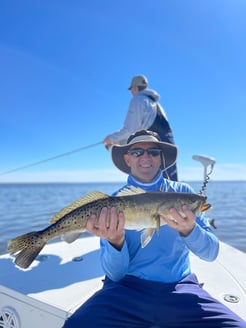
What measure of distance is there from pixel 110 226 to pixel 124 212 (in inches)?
7.3

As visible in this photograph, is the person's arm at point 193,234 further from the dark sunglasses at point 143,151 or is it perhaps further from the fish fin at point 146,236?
the dark sunglasses at point 143,151

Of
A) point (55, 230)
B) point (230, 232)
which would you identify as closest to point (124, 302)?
point (55, 230)

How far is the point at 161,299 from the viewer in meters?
2.18

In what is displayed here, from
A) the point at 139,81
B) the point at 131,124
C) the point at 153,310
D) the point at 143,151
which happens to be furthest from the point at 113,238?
the point at 139,81

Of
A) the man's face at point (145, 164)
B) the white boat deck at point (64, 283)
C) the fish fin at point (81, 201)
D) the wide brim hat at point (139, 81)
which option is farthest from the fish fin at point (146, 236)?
the wide brim hat at point (139, 81)

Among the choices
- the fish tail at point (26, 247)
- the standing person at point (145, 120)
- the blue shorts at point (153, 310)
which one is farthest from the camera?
the standing person at point (145, 120)

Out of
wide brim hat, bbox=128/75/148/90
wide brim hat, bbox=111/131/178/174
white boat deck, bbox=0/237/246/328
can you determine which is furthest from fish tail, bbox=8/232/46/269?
→ wide brim hat, bbox=128/75/148/90

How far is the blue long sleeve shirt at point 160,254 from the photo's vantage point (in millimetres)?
2424

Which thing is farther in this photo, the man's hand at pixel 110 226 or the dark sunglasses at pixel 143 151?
the dark sunglasses at pixel 143 151

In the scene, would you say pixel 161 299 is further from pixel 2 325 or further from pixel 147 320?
pixel 2 325

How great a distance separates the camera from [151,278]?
245cm

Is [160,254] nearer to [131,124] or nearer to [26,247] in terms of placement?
[26,247]

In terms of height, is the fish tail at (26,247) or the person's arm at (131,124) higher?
the person's arm at (131,124)

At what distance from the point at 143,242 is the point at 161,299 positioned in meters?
0.48
